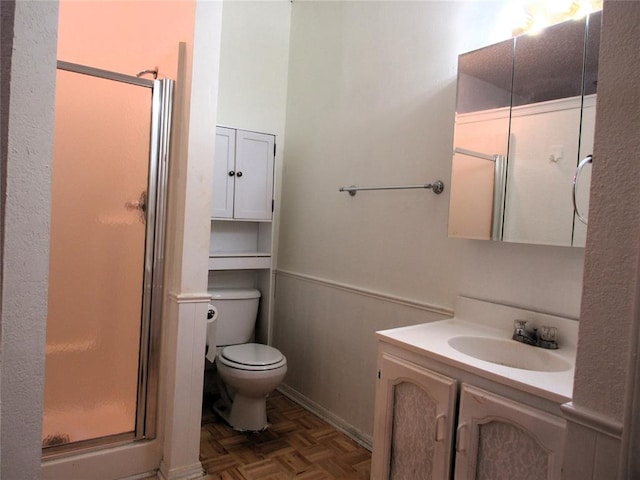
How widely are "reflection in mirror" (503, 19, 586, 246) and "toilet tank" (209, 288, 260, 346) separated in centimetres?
176

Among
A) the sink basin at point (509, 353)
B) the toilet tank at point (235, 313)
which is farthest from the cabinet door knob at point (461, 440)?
the toilet tank at point (235, 313)

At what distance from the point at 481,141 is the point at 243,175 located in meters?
1.54

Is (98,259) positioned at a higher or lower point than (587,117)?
lower

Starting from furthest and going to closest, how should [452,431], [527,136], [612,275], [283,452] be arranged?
[283,452] < [527,136] < [452,431] < [612,275]

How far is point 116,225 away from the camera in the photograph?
201 centimetres

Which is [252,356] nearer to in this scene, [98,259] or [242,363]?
[242,363]

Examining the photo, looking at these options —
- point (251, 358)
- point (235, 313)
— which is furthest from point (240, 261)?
point (251, 358)

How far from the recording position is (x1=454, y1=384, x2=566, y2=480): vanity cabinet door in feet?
3.87

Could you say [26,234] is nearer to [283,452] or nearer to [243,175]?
[283,452]

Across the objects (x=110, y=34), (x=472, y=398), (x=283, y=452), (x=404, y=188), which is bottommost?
(x=283, y=452)

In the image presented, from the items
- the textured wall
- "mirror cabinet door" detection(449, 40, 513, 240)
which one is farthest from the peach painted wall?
the textured wall

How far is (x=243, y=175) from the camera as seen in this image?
112 inches

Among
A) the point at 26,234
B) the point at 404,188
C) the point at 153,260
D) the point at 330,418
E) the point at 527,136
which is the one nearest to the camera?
the point at 26,234

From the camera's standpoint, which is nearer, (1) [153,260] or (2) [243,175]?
(1) [153,260]
